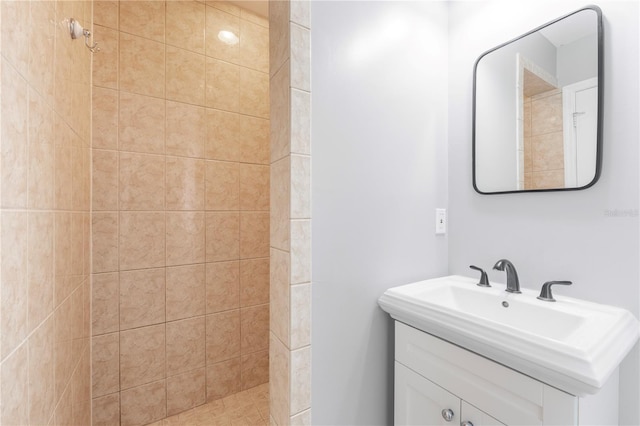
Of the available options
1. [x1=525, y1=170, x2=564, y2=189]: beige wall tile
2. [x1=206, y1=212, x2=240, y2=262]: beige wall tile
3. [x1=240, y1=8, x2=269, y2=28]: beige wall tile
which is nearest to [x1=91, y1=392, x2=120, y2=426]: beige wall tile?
[x1=206, y1=212, x2=240, y2=262]: beige wall tile

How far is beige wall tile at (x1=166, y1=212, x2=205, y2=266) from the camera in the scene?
5.81 feet

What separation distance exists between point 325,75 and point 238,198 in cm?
122

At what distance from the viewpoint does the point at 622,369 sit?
35.0 inches

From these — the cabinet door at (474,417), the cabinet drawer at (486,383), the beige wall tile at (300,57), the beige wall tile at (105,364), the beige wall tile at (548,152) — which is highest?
the beige wall tile at (300,57)

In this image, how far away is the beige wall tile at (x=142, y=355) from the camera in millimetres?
1644

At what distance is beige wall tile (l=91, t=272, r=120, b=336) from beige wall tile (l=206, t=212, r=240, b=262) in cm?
53

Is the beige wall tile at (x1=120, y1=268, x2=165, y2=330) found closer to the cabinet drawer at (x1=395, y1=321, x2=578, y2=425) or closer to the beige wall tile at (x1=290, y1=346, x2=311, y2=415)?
the beige wall tile at (x1=290, y1=346, x2=311, y2=415)

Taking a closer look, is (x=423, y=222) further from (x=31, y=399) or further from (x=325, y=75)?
(x=31, y=399)

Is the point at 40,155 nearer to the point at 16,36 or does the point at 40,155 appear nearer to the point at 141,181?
the point at 16,36

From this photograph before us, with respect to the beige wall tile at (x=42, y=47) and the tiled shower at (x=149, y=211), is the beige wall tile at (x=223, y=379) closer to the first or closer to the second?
the tiled shower at (x=149, y=211)

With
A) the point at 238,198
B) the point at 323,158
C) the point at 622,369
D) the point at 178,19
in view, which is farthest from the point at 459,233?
the point at 178,19

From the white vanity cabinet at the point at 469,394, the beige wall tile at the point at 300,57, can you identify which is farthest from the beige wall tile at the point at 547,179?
the beige wall tile at the point at 300,57

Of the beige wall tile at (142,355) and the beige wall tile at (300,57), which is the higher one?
the beige wall tile at (300,57)

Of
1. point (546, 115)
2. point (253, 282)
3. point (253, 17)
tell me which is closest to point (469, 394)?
point (546, 115)
